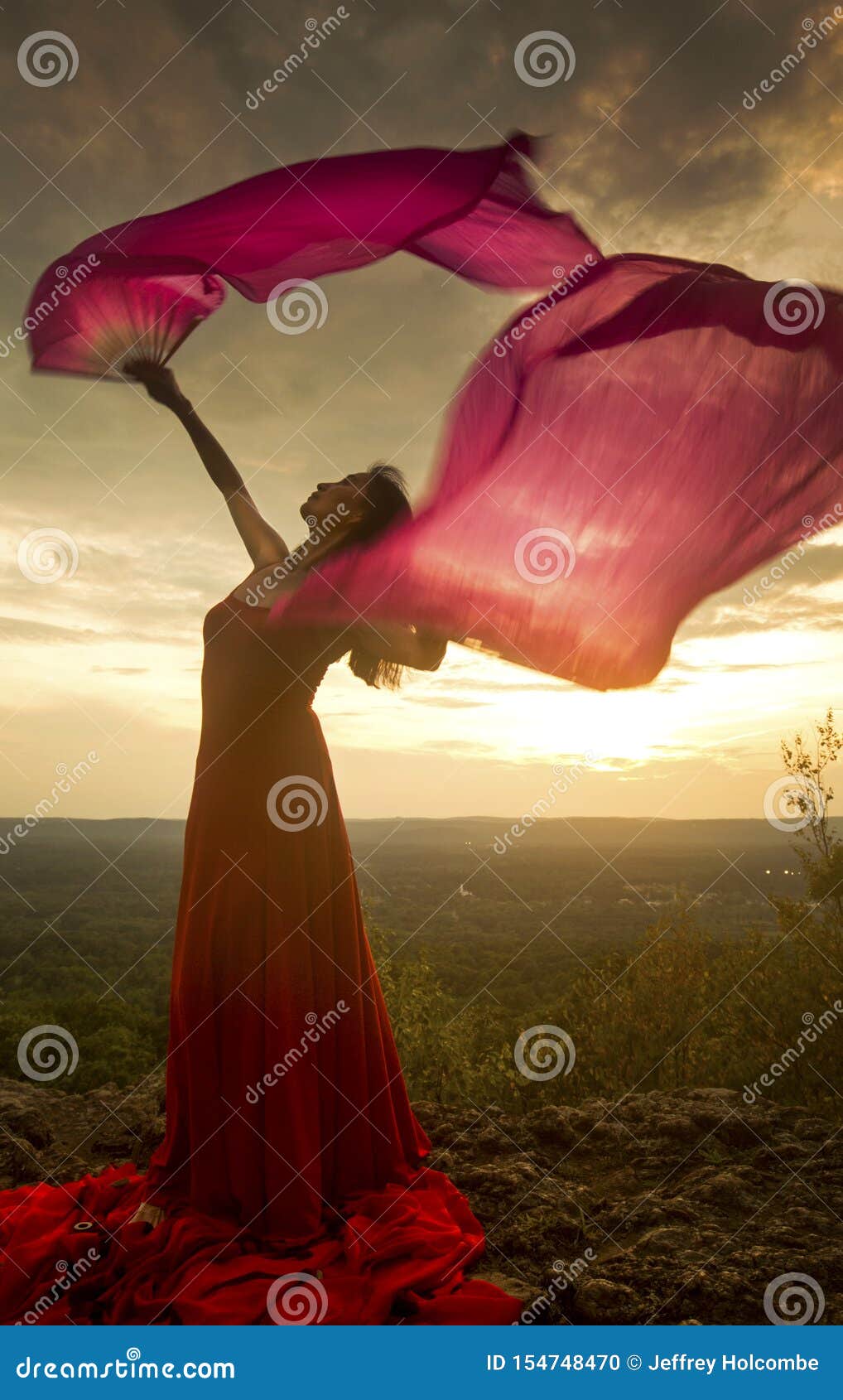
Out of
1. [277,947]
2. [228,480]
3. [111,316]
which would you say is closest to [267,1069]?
[277,947]

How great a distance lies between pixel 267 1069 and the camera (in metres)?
3.22

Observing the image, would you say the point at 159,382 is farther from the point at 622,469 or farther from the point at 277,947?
the point at 277,947

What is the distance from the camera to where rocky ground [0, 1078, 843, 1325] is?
2.93 meters

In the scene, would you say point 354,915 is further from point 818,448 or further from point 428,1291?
point 818,448

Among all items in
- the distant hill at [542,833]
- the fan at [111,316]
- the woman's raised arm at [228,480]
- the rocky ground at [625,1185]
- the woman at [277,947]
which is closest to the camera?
the rocky ground at [625,1185]

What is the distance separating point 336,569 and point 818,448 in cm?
212

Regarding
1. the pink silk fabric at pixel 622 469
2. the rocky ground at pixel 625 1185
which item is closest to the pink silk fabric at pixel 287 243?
the pink silk fabric at pixel 622 469

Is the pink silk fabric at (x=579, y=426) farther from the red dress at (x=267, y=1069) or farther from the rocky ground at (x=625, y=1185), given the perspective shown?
the rocky ground at (x=625, y=1185)

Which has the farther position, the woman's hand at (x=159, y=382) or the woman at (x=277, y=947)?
the woman's hand at (x=159, y=382)

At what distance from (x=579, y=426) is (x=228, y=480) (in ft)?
5.28

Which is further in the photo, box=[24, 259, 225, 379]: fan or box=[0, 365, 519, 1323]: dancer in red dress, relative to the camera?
box=[24, 259, 225, 379]: fan

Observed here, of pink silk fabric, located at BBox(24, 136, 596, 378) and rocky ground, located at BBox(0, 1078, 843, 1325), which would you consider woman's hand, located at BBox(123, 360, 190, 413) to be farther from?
rocky ground, located at BBox(0, 1078, 843, 1325)

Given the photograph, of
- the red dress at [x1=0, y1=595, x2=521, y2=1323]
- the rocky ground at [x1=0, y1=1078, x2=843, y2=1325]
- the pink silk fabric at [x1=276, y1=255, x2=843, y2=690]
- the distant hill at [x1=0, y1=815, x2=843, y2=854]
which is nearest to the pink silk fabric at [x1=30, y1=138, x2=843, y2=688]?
the pink silk fabric at [x1=276, y1=255, x2=843, y2=690]

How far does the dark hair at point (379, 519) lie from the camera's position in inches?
139
